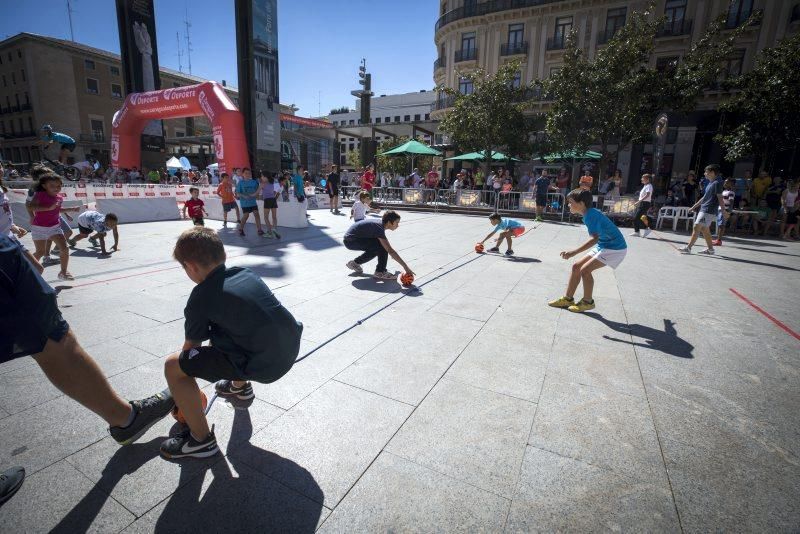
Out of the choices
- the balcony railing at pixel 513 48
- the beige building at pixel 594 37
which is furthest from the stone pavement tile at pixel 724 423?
the balcony railing at pixel 513 48

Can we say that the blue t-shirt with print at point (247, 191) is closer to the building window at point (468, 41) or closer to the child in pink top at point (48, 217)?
the child in pink top at point (48, 217)

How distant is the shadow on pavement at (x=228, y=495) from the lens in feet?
5.56

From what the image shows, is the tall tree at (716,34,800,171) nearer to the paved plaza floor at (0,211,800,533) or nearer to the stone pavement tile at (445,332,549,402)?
the paved plaza floor at (0,211,800,533)

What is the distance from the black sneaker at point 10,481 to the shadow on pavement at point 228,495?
13.8 inches

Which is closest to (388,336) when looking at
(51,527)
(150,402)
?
(150,402)

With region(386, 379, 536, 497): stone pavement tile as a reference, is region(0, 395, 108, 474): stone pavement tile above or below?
below

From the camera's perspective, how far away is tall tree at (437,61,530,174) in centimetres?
1984

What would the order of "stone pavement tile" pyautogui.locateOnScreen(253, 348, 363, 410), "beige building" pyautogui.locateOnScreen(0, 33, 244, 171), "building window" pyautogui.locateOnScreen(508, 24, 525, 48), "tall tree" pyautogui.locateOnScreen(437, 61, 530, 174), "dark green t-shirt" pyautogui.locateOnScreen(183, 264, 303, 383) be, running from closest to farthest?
"dark green t-shirt" pyautogui.locateOnScreen(183, 264, 303, 383) < "stone pavement tile" pyautogui.locateOnScreen(253, 348, 363, 410) < "tall tree" pyautogui.locateOnScreen(437, 61, 530, 174) < "building window" pyautogui.locateOnScreen(508, 24, 525, 48) < "beige building" pyautogui.locateOnScreen(0, 33, 244, 171)

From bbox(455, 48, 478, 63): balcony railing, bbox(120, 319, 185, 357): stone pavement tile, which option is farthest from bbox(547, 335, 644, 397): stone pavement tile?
bbox(455, 48, 478, 63): balcony railing

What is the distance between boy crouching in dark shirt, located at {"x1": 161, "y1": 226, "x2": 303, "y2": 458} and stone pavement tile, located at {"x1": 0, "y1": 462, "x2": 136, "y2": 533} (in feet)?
1.15

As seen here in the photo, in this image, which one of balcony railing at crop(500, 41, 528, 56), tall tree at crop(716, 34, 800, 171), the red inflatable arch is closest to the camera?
tall tree at crop(716, 34, 800, 171)

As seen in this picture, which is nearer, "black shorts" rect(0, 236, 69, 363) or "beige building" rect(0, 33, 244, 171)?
"black shorts" rect(0, 236, 69, 363)

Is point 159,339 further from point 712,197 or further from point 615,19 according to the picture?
point 615,19

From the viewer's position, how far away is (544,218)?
15.4 metres
